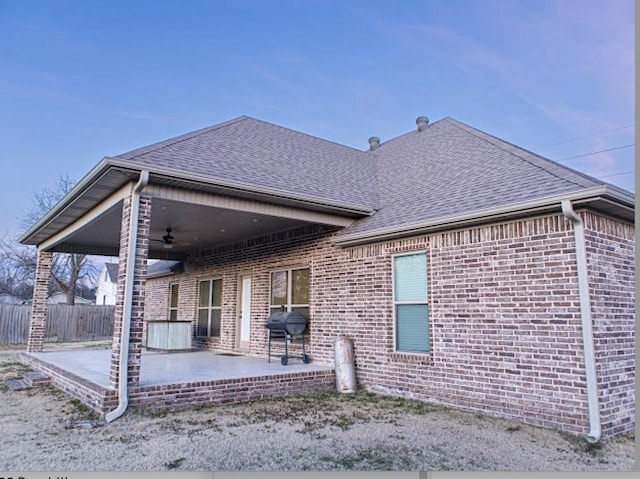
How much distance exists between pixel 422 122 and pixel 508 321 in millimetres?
7091

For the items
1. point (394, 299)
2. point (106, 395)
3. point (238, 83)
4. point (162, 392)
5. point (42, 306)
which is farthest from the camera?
point (42, 306)

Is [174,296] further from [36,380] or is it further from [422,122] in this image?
[422,122]

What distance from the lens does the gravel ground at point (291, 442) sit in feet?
13.9

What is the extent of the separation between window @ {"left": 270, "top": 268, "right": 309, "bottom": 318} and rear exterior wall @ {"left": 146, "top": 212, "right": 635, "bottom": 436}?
1282 mm

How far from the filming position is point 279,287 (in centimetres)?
1007

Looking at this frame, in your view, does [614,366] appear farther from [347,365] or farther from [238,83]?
[238,83]

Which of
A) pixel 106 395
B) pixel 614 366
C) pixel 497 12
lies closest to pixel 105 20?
pixel 106 395

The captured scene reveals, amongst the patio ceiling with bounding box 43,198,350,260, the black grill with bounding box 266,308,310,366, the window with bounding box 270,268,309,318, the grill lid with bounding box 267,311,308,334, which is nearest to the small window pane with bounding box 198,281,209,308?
the patio ceiling with bounding box 43,198,350,260

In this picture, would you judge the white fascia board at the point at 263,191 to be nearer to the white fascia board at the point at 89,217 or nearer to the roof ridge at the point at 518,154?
the white fascia board at the point at 89,217

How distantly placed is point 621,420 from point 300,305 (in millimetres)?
5713

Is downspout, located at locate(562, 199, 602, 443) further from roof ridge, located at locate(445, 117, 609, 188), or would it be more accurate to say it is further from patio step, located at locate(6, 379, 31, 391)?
patio step, located at locate(6, 379, 31, 391)

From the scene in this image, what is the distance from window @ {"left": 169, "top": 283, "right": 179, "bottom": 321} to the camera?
14.6 m

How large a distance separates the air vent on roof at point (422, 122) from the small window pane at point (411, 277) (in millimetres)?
5226

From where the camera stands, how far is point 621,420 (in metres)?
5.17
